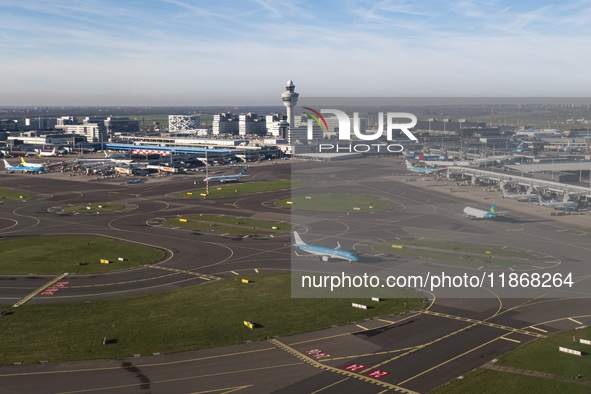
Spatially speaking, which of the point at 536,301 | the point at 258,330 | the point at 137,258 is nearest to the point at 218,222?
the point at 137,258

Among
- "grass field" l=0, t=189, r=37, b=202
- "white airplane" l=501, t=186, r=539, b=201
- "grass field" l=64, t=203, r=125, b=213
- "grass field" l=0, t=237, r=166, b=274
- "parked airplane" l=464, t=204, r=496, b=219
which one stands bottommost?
"grass field" l=0, t=237, r=166, b=274

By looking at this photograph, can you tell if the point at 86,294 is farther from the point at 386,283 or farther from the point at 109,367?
the point at 386,283

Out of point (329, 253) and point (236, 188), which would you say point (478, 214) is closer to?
point (329, 253)

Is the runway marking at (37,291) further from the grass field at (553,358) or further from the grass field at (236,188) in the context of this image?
the grass field at (236,188)

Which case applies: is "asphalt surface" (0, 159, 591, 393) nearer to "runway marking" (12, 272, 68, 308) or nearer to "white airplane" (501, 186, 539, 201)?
"runway marking" (12, 272, 68, 308)

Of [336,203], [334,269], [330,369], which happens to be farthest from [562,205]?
[330,369]

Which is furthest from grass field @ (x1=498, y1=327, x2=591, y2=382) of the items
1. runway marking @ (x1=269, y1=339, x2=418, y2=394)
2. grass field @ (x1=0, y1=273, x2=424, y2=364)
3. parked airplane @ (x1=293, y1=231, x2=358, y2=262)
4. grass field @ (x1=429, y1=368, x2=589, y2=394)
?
parked airplane @ (x1=293, y1=231, x2=358, y2=262)

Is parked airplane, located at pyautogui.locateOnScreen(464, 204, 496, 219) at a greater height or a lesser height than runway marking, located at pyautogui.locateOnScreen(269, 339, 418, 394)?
greater

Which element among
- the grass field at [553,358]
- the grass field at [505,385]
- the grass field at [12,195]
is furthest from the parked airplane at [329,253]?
the grass field at [12,195]
